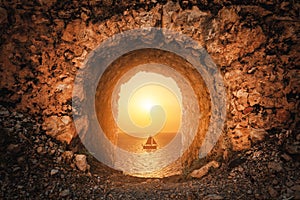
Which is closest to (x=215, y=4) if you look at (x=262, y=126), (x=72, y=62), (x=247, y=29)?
(x=247, y=29)

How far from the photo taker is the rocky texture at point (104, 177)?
2.77 metres

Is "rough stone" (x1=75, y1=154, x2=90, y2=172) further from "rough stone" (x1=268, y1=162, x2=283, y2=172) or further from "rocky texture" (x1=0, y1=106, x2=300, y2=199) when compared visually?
"rough stone" (x1=268, y1=162, x2=283, y2=172)

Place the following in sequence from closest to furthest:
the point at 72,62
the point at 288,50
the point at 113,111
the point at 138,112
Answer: the point at 288,50 → the point at 72,62 → the point at 113,111 → the point at 138,112

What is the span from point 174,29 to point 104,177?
310 cm

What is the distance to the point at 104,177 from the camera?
12.3 feet

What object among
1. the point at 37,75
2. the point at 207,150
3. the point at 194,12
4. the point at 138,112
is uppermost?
the point at 138,112

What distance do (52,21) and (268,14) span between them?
3.84 m

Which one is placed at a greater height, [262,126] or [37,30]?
[37,30]

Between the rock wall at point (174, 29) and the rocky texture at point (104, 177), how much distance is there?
27cm

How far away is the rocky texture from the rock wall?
27 cm

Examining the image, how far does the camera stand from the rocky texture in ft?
9.09

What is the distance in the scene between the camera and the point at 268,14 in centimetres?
359

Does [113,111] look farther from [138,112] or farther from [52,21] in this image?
[138,112]

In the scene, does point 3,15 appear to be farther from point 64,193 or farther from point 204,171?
point 204,171
